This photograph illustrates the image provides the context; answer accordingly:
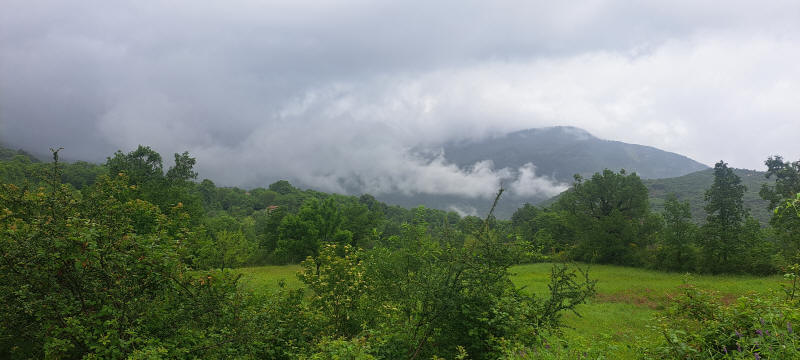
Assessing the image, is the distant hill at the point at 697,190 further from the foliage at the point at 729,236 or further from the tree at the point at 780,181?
the foliage at the point at 729,236

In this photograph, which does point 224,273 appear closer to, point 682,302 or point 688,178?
point 682,302

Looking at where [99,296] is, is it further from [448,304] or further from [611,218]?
[611,218]

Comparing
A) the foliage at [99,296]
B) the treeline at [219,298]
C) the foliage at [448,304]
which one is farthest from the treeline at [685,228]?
the foliage at [99,296]

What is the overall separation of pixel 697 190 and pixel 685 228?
147793 mm

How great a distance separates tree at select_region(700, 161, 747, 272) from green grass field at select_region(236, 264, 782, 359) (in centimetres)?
185

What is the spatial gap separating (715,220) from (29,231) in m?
43.8

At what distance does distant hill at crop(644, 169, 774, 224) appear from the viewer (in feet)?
323

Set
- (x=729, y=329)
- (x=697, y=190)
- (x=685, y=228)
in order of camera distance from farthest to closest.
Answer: (x=697, y=190) < (x=685, y=228) < (x=729, y=329)

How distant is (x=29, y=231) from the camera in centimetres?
529

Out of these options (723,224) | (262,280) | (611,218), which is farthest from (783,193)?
(262,280)

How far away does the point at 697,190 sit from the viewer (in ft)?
468

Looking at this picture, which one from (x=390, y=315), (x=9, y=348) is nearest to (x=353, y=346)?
(x=390, y=315)

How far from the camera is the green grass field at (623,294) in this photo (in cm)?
884

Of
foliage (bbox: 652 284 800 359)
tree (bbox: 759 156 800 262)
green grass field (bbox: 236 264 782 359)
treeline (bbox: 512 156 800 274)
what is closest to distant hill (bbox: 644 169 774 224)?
treeline (bbox: 512 156 800 274)
